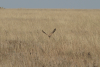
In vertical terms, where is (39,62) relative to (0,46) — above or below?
below

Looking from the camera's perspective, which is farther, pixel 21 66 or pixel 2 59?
pixel 2 59

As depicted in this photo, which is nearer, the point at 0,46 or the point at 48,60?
the point at 48,60

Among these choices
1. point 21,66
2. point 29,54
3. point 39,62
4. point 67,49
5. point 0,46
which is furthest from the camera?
point 0,46

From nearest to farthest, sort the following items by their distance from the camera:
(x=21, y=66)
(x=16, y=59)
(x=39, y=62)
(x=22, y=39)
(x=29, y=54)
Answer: (x=21, y=66) < (x=39, y=62) < (x=16, y=59) < (x=29, y=54) < (x=22, y=39)

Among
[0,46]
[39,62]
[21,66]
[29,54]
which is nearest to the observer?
[21,66]

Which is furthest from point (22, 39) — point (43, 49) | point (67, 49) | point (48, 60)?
point (48, 60)

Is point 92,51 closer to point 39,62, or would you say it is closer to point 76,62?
point 76,62

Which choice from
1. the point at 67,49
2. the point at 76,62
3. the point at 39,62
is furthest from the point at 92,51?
the point at 39,62

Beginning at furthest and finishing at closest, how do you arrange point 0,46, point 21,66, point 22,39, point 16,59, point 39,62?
point 22,39, point 0,46, point 16,59, point 39,62, point 21,66

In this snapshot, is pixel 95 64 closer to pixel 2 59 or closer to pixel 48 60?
pixel 48 60
